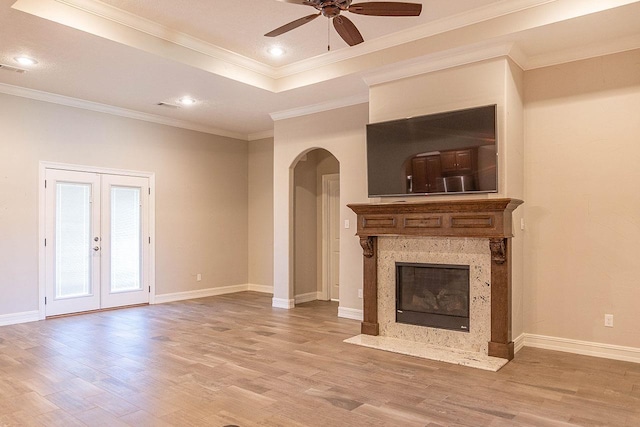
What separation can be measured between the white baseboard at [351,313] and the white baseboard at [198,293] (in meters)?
2.88

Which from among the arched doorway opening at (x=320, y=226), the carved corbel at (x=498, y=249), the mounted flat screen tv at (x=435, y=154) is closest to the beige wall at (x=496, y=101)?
the mounted flat screen tv at (x=435, y=154)

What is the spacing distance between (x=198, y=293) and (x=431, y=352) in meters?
4.69

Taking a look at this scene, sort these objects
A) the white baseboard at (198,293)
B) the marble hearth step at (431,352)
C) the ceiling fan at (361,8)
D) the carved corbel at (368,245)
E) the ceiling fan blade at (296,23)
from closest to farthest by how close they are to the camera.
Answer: the ceiling fan at (361,8) → the ceiling fan blade at (296,23) → the marble hearth step at (431,352) → the carved corbel at (368,245) → the white baseboard at (198,293)

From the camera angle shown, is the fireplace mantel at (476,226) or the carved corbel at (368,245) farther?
the carved corbel at (368,245)

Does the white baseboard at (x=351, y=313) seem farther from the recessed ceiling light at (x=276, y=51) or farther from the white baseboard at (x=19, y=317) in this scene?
the white baseboard at (x=19, y=317)

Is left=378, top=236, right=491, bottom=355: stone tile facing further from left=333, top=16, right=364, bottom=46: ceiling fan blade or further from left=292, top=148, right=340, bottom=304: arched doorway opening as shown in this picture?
left=292, top=148, right=340, bottom=304: arched doorway opening

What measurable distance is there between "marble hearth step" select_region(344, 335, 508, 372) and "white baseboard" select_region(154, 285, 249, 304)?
3704mm

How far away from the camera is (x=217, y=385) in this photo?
3506 millimetres

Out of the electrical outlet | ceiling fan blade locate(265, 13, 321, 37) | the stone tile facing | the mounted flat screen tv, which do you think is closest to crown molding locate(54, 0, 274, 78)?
ceiling fan blade locate(265, 13, 321, 37)

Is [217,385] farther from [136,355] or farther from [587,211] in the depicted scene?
[587,211]

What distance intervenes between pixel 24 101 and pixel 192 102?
6.88ft

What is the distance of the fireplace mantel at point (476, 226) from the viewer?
4125 millimetres

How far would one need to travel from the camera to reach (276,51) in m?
5.14

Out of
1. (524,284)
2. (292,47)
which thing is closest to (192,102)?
(292,47)
